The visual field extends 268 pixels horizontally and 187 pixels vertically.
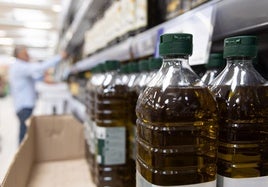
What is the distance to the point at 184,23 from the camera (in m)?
0.77

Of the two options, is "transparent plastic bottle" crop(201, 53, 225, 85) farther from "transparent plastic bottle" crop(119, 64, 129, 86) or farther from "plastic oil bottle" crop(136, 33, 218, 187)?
"transparent plastic bottle" crop(119, 64, 129, 86)

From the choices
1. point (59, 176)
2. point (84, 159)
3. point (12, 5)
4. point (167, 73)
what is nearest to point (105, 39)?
point (84, 159)

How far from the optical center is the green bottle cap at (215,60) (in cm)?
69

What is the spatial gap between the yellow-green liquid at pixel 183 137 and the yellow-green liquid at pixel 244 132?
24 mm

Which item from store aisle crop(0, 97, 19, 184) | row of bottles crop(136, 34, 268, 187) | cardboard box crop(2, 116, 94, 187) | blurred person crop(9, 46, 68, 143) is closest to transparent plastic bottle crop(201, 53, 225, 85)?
row of bottles crop(136, 34, 268, 187)

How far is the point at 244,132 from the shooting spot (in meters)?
0.55

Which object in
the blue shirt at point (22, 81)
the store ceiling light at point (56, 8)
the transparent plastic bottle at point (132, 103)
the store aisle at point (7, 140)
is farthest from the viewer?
the store ceiling light at point (56, 8)

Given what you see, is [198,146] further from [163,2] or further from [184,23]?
[163,2]

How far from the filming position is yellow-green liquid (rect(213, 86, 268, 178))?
0.54 m

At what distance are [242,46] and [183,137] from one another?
0.69 ft

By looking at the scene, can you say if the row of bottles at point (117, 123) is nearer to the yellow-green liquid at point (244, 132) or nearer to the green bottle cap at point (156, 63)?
the green bottle cap at point (156, 63)

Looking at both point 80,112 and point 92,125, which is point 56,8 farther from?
point 92,125

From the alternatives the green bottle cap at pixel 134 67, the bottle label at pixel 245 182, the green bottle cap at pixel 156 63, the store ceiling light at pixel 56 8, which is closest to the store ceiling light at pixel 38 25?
the store ceiling light at pixel 56 8

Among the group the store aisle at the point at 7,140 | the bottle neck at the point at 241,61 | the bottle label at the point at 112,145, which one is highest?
the bottle neck at the point at 241,61
